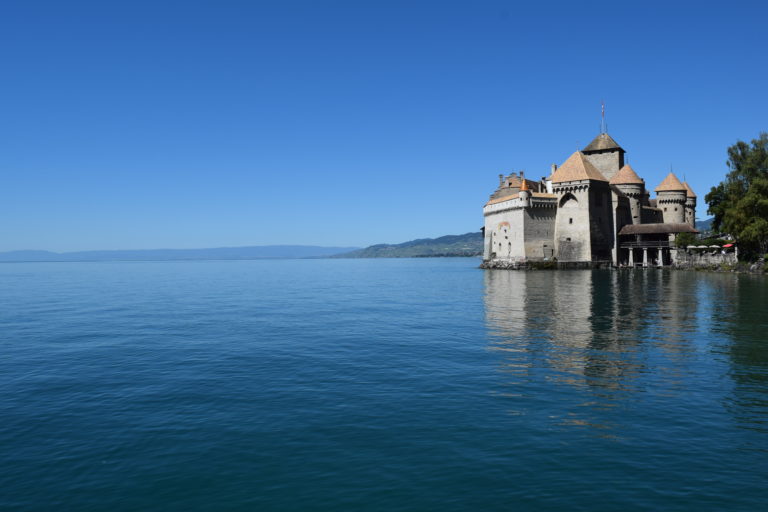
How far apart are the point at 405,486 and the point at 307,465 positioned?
2095mm

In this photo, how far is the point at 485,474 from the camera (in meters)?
9.53

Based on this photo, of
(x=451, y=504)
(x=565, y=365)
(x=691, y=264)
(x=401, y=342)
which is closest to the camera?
(x=451, y=504)

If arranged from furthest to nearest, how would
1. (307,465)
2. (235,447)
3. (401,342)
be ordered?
(401,342) → (235,447) → (307,465)

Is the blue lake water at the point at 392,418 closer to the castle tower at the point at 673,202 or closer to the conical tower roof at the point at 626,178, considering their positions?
the conical tower roof at the point at 626,178

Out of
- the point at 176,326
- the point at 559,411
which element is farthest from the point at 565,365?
the point at 176,326

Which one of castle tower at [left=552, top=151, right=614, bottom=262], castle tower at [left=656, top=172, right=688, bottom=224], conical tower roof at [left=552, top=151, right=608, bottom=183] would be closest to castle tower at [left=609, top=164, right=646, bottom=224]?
castle tower at [left=552, top=151, right=614, bottom=262]

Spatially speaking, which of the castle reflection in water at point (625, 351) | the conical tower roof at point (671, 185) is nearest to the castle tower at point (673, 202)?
the conical tower roof at point (671, 185)

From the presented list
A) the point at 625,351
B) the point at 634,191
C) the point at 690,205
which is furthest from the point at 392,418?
the point at 690,205

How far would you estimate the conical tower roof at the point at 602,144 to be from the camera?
3565 inches

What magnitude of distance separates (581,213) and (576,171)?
6.53m

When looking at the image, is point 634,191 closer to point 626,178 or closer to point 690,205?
point 626,178

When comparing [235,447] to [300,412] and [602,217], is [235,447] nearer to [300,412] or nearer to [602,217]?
[300,412]

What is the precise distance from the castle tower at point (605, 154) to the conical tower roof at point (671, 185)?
25.0ft

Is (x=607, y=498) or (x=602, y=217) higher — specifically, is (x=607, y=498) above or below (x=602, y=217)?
below
